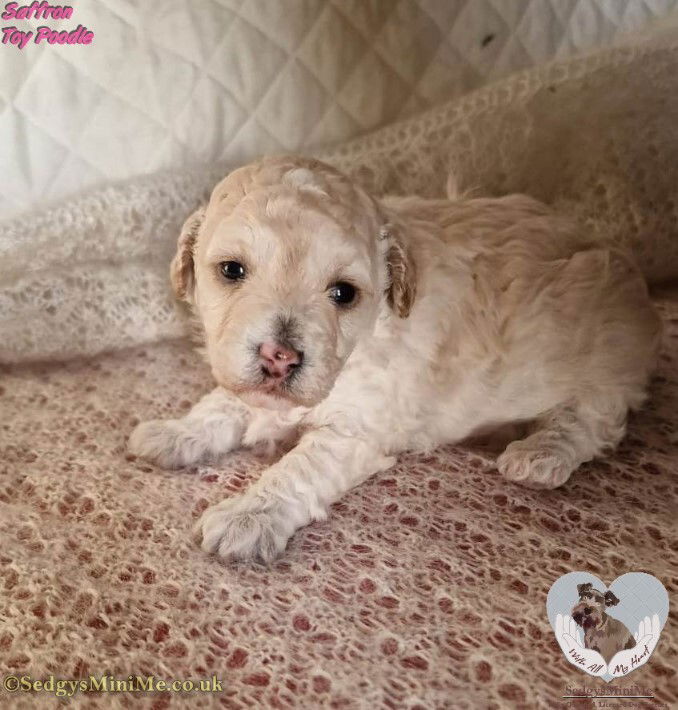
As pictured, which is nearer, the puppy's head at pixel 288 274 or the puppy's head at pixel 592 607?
the puppy's head at pixel 592 607

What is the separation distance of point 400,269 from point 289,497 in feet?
1.76

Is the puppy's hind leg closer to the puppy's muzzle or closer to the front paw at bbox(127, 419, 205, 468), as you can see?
the puppy's muzzle

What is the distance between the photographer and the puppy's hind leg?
66.7 inches

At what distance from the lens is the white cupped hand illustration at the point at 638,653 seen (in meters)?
1.19

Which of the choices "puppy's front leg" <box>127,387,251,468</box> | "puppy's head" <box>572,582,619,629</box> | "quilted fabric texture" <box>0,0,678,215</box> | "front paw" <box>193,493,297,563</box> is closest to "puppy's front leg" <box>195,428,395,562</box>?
"front paw" <box>193,493,297,563</box>

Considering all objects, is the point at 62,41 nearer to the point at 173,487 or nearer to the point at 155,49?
the point at 155,49

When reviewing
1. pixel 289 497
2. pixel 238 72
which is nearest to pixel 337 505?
pixel 289 497

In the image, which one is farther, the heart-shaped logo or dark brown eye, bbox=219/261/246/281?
dark brown eye, bbox=219/261/246/281

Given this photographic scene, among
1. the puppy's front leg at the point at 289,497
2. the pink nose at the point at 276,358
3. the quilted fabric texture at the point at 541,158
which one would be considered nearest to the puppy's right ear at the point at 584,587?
the puppy's front leg at the point at 289,497

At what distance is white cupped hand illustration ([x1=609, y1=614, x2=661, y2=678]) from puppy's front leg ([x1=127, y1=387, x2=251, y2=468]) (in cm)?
98

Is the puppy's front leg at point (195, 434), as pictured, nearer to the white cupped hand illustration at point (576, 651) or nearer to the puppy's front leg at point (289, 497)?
the puppy's front leg at point (289, 497)

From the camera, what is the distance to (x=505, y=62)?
254cm

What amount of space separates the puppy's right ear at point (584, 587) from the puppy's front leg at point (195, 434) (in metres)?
0.87

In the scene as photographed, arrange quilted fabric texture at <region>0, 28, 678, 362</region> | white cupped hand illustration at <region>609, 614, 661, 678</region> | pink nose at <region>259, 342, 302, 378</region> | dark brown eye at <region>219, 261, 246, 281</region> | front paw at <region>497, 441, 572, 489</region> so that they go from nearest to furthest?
1. white cupped hand illustration at <region>609, 614, 661, 678</region>
2. pink nose at <region>259, 342, 302, 378</region>
3. dark brown eye at <region>219, 261, 246, 281</region>
4. front paw at <region>497, 441, 572, 489</region>
5. quilted fabric texture at <region>0, 28, 678, 362</region>
